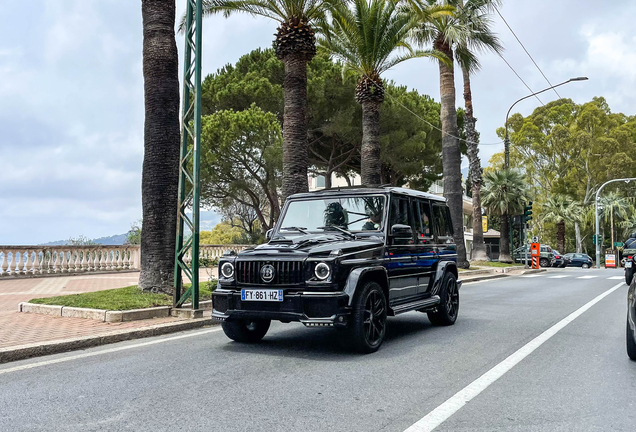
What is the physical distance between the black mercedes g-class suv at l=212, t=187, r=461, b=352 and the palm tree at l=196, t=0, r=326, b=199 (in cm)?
765

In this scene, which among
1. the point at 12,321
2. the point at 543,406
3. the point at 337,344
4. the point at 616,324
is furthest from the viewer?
the point at 616,324

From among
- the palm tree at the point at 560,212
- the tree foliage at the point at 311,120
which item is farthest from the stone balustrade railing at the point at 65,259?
the palm tree at the point at 560,212

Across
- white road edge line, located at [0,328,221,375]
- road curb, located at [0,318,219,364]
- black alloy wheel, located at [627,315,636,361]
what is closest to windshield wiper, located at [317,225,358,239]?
white road edge line, located at [0,328,221,375]

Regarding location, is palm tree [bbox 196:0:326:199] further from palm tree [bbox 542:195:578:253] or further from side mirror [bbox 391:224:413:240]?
palm tree [bbox 542:195:578:253]

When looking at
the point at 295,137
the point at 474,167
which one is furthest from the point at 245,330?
the point at 474,167

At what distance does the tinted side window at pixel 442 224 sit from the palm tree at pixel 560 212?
5172cm

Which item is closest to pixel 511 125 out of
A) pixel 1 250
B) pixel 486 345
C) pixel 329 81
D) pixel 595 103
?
pixel 595 103

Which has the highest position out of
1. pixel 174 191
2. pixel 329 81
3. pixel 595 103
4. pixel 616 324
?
pixel 595 103

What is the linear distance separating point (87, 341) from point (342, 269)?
342 cm

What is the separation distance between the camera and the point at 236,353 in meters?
6.62

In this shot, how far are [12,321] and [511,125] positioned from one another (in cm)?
6115

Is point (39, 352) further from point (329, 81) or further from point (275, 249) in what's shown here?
point (329, 81)

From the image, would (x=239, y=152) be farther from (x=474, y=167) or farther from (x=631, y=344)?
(x=631, y=344)

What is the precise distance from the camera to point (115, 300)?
9555mm
